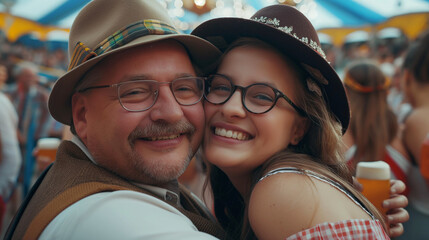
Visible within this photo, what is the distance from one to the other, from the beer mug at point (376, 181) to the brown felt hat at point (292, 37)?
29cm

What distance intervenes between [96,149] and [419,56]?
2501 millimetres

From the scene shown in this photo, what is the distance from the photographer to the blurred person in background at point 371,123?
9.05ft

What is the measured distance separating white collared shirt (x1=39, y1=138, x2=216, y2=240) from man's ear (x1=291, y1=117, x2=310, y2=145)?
2.54 ft

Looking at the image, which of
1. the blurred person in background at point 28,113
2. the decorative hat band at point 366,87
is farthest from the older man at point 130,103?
the blurred person in background at point 28,113

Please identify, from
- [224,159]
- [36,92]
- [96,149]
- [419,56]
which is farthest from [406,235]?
[36,92]

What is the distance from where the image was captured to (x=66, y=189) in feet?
3.69

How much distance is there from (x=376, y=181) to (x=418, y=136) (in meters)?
1.14

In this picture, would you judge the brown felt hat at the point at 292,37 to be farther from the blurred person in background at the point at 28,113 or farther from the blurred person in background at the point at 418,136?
the blurred person in background at the point at 28,113

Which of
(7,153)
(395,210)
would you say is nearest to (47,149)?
(7,153)

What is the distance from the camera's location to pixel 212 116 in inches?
63.7

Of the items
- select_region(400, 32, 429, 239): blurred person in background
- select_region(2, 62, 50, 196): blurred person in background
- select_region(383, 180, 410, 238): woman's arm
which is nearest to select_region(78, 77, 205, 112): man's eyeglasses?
A: select_region(383, 180, 410, 238): woman's arm

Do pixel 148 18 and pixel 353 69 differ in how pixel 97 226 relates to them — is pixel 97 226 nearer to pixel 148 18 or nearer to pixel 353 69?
pixel 148 18

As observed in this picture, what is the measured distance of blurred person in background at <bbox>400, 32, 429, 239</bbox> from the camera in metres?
2.62

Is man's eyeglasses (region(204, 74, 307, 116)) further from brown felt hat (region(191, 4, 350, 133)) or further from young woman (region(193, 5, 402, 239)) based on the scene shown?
brown felt hat (region(191, 4, 350, 133))
